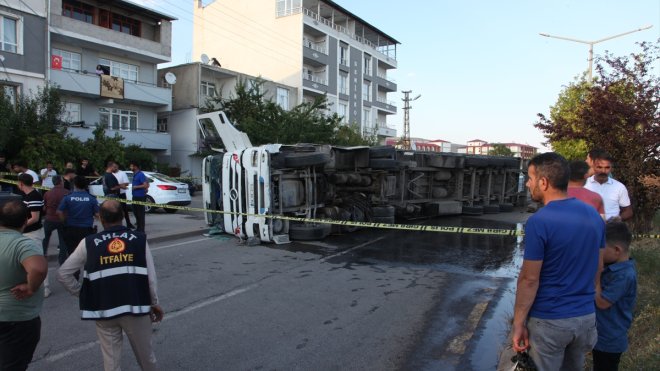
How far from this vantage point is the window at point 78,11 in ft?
93.6

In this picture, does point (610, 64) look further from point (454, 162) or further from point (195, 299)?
point (195, 299)

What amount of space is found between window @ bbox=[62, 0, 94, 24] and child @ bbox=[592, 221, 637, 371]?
1283 inches

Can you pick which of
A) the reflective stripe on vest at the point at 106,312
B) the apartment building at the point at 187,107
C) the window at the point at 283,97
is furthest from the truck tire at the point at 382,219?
the window at the point at 283,97

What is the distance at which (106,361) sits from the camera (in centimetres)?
325

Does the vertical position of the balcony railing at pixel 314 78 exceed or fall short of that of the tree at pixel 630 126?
it exceeds it

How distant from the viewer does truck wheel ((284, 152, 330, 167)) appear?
9305 millimetres

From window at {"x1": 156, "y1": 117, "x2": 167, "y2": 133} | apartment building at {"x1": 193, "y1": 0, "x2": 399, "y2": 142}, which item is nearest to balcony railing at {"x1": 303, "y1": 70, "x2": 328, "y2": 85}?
apartment building at {"x1": 193, "y1": 0, "x2": 399, "y2": 142}

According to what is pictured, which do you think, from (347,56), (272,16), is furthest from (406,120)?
(272,16)

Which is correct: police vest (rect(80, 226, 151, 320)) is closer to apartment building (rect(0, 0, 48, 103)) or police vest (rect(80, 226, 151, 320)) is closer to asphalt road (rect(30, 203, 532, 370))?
asphalt road (rect(30, 203, 532, 370))

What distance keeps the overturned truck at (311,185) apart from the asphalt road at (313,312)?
0.79 meters

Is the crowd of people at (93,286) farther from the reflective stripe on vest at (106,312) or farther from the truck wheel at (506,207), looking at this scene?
the truck wheel at (506,207)

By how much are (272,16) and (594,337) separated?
48.7 m

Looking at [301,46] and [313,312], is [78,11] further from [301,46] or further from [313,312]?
[313,312]

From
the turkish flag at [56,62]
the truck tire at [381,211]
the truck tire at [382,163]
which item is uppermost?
the turkish flag at [56,62]
